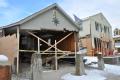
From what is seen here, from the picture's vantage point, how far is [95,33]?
37.1 meters

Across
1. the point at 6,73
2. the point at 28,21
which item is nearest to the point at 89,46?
the point at 28,21

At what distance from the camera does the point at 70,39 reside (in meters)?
21.9

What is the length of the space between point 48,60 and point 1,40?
4.24 metres

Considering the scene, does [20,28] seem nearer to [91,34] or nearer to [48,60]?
[48,60]

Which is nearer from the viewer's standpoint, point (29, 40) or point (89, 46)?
point (29, 40)

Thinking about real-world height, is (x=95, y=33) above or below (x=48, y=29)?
above

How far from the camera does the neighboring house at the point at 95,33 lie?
35.6m

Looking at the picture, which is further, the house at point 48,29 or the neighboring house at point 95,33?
the neighboring house at point 95,33

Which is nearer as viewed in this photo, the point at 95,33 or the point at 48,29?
the point at 48,29

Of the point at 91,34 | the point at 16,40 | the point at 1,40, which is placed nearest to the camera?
the point at 16,40

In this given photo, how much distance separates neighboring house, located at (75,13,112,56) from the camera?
3559 cm

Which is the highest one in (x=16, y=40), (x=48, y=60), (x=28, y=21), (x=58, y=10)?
(x=58, y=10)

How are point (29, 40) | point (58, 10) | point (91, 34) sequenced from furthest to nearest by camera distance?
point (91, 34)
point (29, 40)
point (58, 10)

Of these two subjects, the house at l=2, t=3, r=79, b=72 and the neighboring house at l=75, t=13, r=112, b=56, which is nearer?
the house at l=2, t=3, r=79, b=72
